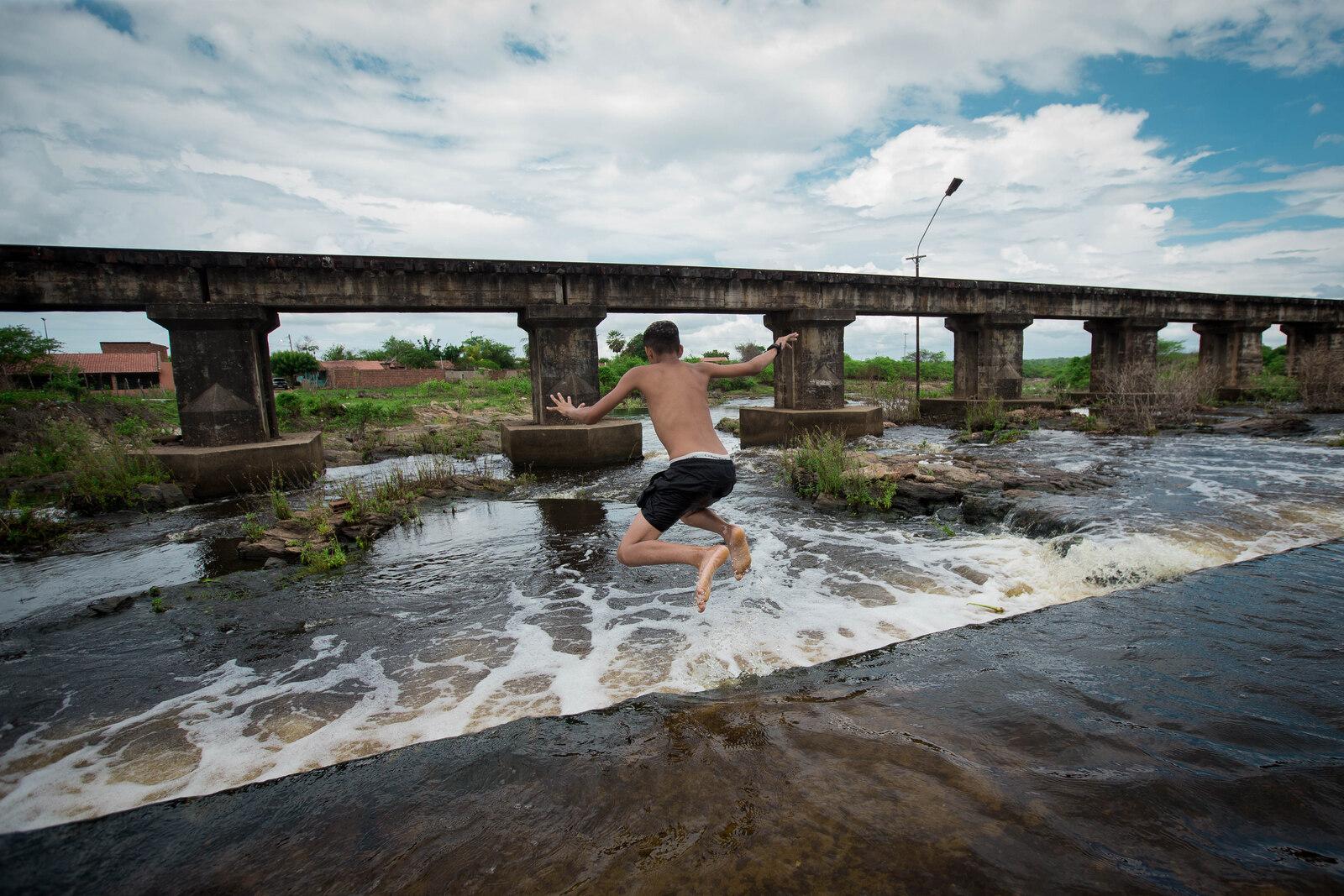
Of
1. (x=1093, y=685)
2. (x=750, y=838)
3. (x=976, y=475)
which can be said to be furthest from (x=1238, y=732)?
(x=976, y=475)

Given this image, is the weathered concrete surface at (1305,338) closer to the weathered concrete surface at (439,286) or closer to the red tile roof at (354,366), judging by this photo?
the weathered concrete surface at (439,286)

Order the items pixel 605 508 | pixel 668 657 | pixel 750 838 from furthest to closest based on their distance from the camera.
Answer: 1. pixel 605 508
2. pixel 668 657
3. pixel 750 838

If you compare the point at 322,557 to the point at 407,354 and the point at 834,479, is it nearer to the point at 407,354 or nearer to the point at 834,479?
the point at 834,479

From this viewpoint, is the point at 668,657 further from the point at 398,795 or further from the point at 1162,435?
the point at 1162,435

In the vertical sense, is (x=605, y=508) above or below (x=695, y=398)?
below

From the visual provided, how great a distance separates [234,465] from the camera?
10273 mm

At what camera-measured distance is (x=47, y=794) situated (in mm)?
2678

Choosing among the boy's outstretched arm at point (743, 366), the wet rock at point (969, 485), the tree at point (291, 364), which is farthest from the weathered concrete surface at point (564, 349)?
the tree at point (291, 364)

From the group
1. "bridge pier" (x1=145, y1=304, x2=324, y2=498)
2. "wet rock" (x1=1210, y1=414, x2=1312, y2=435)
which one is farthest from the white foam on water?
"wet rock" (x1=1210, y1=414, x2=1312, y2=435)

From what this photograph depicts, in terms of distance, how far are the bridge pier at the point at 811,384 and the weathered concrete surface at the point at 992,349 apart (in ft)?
17.5

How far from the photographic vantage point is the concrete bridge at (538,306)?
1024 cm

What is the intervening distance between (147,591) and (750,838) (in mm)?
6047

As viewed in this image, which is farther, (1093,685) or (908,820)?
(1093,685)

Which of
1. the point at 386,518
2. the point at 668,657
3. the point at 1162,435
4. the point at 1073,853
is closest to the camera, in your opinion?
the point at 1073,853
